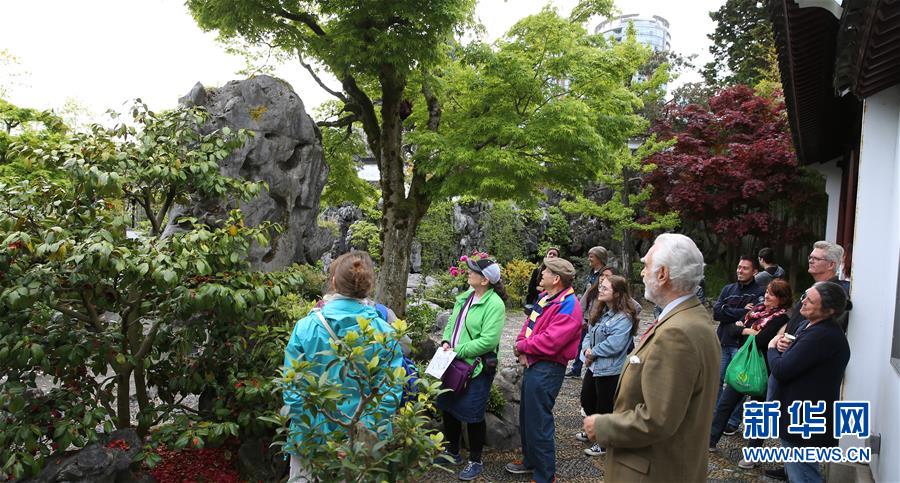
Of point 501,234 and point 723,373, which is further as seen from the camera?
point 501,234

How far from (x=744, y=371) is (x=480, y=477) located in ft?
7.60

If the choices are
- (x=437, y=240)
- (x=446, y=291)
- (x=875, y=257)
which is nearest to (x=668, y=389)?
(x=875, y=257)

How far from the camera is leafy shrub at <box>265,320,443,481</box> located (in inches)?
93.5

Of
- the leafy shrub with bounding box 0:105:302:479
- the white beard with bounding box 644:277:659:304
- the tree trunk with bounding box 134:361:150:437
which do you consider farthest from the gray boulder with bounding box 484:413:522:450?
the white beard with bounding box 644:277:659:304

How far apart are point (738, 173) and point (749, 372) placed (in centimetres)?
1090

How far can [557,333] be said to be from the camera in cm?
411

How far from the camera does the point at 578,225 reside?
70.7 feet

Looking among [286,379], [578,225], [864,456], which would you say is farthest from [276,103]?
[578,225]

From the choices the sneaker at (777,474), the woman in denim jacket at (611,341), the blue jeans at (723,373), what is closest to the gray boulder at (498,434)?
the woman in denim jacket at (611,341)

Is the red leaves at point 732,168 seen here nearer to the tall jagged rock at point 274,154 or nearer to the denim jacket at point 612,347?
the tall jagged rock at point 274,154

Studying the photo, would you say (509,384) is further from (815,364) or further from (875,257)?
(875,257)

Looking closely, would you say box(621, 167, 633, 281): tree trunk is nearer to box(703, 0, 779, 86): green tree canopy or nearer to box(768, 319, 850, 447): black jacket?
box(703, 0, 779, 86): green tree canopy

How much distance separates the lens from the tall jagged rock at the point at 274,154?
26.7 ft

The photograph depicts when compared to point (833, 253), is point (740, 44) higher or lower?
Answer: higher
